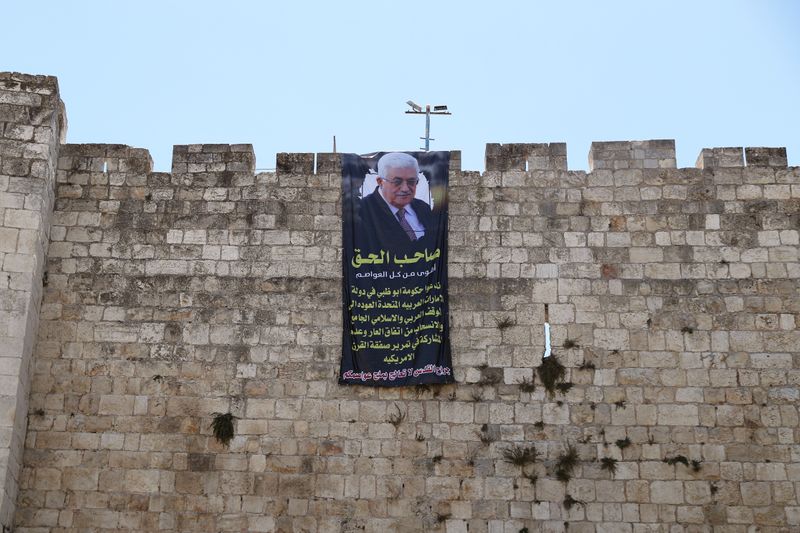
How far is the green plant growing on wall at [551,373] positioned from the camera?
11047mm

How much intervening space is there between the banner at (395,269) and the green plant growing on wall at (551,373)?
96 centimetres

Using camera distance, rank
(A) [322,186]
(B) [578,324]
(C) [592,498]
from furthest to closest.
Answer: (A) [322,186], (B) [578,324], (C) [592,498]

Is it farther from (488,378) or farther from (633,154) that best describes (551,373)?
(633,154)

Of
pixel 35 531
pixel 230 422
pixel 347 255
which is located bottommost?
pixel 35 531

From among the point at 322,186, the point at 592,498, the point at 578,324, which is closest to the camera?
the point at 592,498

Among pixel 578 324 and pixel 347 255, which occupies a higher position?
pixel 347 255

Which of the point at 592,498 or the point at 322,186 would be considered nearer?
the point at 592,498

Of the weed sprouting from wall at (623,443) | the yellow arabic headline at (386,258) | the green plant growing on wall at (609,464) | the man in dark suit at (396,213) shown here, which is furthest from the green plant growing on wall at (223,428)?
the weed sprouting from wall at (623,443)

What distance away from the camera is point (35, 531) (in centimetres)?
1066

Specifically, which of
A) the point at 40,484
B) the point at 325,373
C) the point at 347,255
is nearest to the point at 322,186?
the point at 347,255

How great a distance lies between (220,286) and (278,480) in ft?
7.34

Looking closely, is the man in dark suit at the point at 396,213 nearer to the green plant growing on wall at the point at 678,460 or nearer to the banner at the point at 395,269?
the banner at the point at 395,269

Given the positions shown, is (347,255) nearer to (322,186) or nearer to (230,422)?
(322,186)

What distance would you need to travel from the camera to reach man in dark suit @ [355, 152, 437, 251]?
38.4ft
